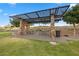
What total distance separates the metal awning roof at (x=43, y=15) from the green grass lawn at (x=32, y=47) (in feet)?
1.08

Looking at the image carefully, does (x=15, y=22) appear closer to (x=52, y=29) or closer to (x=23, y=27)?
(x=23, y=27)

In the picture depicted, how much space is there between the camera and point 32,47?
3.11 metres

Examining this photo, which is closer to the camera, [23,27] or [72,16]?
[72,16]

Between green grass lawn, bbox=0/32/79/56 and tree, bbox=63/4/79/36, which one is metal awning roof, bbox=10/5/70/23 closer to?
tree, bbox=63/4/79/36

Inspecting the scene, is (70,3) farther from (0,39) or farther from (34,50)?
(0,39)

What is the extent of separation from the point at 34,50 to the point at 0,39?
54 cm

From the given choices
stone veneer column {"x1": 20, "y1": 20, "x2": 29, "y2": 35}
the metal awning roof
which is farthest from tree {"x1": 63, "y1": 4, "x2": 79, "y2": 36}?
stone veneer column {"x1": 20, "y1": 20, "x2": 29, "y2": 35}

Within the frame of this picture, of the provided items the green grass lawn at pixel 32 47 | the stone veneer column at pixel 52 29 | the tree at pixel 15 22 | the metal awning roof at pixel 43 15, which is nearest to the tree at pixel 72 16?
the metal awning roof at pixel 43 15

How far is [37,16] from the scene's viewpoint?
318 cm

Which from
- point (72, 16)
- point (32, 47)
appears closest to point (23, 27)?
point (32, 47)

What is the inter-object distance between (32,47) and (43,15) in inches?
20.5

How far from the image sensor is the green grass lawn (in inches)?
120

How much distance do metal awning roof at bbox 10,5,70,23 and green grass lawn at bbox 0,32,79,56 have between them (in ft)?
1.08

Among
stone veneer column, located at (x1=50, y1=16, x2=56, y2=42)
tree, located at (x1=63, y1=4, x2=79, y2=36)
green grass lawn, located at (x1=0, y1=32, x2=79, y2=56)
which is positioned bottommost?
green grass lawn, located at (x1=0, y1=32, x2=79, y2=56)
